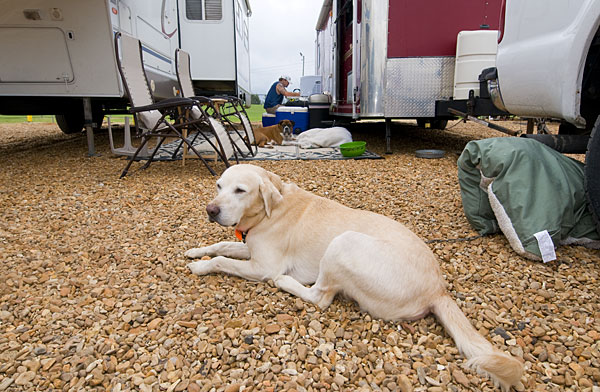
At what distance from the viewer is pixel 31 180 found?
462cm

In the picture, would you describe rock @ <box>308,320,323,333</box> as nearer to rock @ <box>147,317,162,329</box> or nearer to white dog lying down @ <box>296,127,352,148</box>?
rock @ <box>147,317,162,329</box>

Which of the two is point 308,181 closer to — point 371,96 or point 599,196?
point 371,96

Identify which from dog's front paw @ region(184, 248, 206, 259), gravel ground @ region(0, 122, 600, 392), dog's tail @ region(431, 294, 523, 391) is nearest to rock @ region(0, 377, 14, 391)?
gravel ground @ region(0, 122, 600, 392)

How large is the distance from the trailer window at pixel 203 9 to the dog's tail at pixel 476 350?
9.79 m

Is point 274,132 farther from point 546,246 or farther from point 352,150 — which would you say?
point 546,246

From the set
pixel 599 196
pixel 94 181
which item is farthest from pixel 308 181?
pixel 599 196

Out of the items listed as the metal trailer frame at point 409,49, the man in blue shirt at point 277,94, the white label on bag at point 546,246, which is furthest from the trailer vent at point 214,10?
the white label on bag at point 546,246

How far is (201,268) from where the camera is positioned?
223 centimetres

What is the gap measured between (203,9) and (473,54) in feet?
22.8

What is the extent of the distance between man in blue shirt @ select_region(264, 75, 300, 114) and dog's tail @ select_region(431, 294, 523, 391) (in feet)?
35.0

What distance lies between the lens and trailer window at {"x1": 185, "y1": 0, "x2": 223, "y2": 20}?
9484mm

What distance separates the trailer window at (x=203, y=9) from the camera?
31.1 ft

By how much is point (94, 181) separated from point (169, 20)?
5919 millimetres

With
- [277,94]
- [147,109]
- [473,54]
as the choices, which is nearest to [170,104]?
[147,109]
